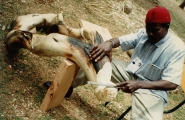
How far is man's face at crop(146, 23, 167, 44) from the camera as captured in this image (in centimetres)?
269

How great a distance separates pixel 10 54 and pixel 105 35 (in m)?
1.50

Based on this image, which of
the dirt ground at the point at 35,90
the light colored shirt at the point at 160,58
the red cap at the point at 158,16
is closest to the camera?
the red cap at the point at 158,16

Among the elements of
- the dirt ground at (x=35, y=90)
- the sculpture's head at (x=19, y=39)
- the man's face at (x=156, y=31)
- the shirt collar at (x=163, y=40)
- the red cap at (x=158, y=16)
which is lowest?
the dirt ground at (x=35, y=90)

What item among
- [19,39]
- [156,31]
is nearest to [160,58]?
[156,31]

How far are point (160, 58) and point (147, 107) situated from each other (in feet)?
1.98

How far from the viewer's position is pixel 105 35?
3.94 metres

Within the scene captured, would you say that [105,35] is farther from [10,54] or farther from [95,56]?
[10,54]

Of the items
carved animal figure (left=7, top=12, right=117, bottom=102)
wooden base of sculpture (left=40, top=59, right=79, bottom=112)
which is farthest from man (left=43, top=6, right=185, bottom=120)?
wooden base of sculpture (left=40, top=59, right=79, bottom=112)

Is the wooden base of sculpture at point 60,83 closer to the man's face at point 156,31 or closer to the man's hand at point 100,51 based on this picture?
the man's hand at point 100,51

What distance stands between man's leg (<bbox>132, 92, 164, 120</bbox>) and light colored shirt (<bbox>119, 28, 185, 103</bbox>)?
74mm

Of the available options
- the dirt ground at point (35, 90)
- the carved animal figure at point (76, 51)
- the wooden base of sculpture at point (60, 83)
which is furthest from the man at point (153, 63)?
the dirt ground at point (35, 90)

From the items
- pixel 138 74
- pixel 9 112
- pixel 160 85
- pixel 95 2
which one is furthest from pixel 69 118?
pixel 95 2

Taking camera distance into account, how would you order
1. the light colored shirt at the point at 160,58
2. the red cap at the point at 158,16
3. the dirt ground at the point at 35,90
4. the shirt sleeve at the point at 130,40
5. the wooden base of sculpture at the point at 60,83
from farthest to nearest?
the shirt sleeve at the point at 130,40 → the dirt ground at the point at 35,90 → the wooden base of sculpture at the point at 60,83 → the light colored shirt at the point at 160,58 → the red cap at the point at 158,16

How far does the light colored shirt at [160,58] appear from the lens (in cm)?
274
